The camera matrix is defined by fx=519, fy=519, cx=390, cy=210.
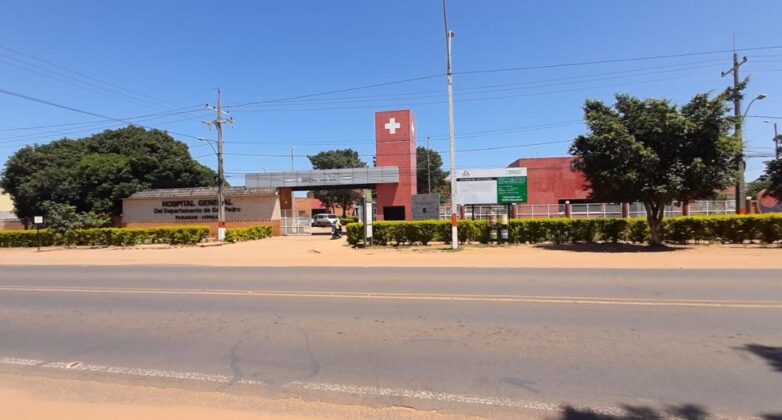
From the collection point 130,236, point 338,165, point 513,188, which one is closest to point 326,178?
point 130,236

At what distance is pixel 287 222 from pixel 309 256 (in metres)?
18.2

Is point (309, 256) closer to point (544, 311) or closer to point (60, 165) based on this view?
point (544, 311)

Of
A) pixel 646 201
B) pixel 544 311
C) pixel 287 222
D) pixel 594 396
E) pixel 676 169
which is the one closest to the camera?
pixel 594 396

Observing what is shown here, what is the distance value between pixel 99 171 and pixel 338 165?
4208cm

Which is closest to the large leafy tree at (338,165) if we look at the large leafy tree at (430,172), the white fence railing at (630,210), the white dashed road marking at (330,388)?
the large leafy tree at (430,172)

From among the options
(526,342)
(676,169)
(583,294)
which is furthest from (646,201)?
(526,342)

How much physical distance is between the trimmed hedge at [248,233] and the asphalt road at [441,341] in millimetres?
19485

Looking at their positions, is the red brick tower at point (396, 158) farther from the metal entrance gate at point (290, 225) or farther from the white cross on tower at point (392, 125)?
the metal entrance gate at point (290, 225)

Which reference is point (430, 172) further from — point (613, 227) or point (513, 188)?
point (613, 227)

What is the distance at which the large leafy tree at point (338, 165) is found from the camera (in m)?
74.2

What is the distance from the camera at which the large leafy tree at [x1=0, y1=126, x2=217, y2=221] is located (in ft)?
129

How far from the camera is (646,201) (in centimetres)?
1964

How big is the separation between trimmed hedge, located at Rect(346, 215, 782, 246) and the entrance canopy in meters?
11.9

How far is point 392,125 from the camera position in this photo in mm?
36406
